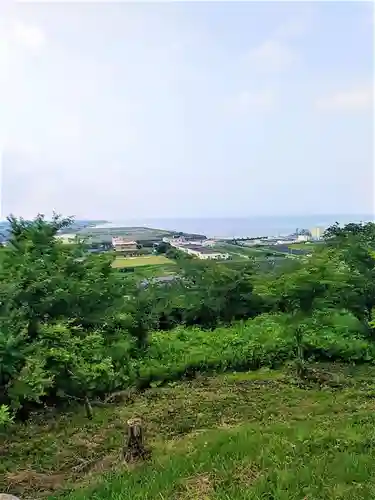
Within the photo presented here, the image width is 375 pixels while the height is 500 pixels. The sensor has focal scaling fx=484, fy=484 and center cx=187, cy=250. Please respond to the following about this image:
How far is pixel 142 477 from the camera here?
3.59 meters

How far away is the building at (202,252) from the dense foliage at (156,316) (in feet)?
2.50

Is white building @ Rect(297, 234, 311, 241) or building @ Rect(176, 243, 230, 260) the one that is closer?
building @ Rect(176, 243, 230, 260)

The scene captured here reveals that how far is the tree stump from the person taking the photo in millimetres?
4137

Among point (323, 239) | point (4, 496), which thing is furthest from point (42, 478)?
point (323, 239)

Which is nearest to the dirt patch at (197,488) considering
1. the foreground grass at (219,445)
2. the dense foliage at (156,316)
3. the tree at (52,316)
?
the foreground grass at (219,445)

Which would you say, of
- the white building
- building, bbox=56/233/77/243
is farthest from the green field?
the white building

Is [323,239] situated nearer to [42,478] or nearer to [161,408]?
[161,408]

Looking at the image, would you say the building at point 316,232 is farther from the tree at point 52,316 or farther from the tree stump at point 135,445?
the tree stump at point 135,445

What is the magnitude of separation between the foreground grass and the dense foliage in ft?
1.81

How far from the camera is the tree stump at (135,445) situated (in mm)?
4137

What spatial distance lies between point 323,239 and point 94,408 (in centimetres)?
663

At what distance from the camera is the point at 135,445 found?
13.7ft

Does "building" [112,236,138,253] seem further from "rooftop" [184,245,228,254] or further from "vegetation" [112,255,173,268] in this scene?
"rooftop" [184,245,228,254]

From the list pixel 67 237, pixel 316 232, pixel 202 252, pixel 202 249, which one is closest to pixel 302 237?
pixel 316 232
